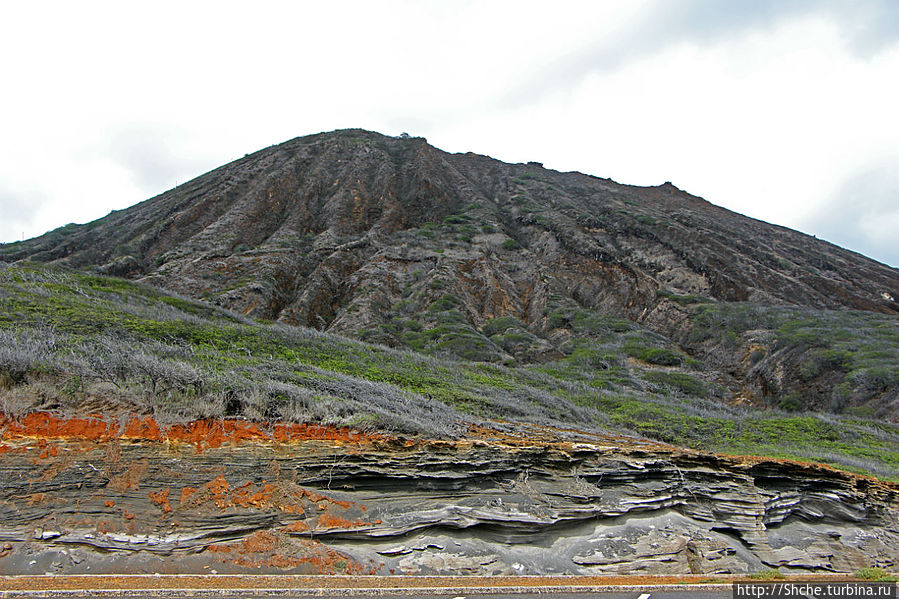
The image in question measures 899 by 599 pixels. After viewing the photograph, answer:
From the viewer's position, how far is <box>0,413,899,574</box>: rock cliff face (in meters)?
4.70

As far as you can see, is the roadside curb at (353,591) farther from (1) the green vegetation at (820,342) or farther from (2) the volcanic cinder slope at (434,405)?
(1) the green vegetation at (820,342)

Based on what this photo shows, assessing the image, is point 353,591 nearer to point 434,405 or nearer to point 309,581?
point 309,581

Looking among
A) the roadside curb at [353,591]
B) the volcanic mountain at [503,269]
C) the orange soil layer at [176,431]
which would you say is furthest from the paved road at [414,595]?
the volcanic mountain at [503,269]

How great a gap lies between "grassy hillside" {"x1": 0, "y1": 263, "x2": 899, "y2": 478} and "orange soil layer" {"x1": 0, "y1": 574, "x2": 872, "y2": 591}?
2114mm

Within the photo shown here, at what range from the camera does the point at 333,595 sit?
14.3ft

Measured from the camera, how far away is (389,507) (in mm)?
5492

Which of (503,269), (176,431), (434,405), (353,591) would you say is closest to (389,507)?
(353,591)

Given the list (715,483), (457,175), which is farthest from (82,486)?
(457,175)

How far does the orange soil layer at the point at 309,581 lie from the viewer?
416 centimetres

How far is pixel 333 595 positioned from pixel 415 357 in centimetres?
1339

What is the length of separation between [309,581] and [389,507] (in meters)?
1.22

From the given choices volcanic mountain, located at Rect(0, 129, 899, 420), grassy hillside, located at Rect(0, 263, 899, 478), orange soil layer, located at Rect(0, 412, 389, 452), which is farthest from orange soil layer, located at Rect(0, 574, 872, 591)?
volcanic mountain, located at Rect(0, 129, 899, 420)

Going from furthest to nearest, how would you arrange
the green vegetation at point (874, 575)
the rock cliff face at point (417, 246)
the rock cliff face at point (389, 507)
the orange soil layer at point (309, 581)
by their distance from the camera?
the rock cliff face at point (417, 246) → the green vegetation at point (874, 575) → the rock cliff face at point (389, 507) → the orange soil layer at point (309, 581)

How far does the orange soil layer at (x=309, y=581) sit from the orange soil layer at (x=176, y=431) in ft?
5.26
